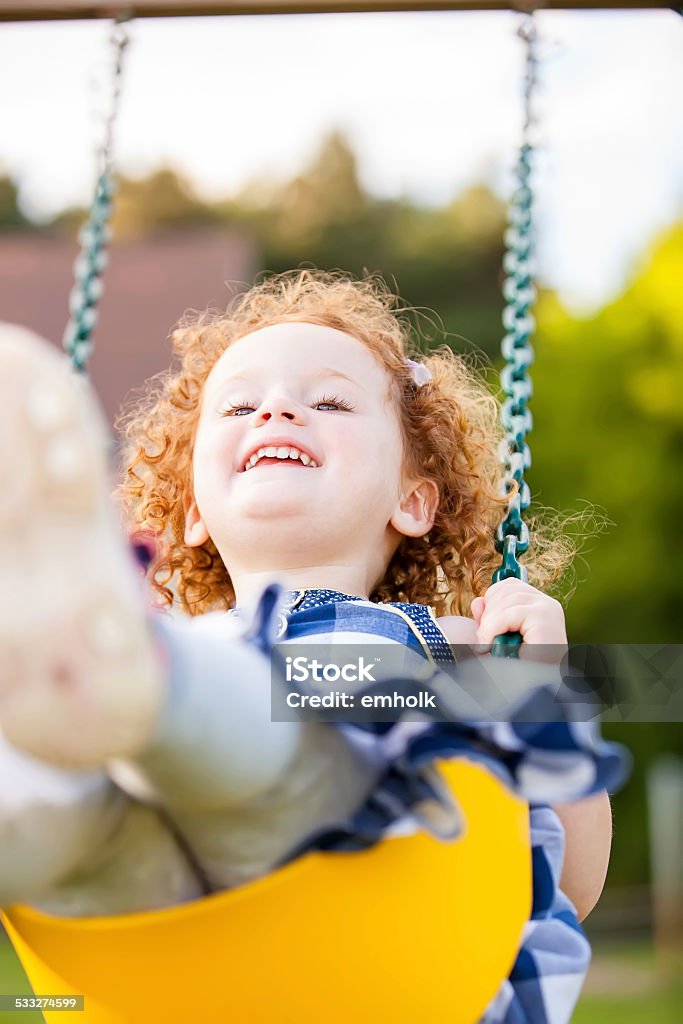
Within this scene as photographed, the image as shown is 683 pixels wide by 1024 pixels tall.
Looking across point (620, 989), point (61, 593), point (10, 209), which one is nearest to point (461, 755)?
point (61, 593)

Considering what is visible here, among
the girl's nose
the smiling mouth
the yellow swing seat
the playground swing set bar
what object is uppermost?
the playground swing set bar

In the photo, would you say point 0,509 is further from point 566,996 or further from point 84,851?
point 566,996

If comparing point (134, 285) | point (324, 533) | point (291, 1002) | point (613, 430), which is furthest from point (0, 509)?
point (134, 285)

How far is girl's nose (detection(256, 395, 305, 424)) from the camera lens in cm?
121

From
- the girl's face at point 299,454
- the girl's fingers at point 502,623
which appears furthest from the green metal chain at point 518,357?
the girl's face at point 299,454

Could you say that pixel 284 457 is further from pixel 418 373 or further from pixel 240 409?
pixel 418 373

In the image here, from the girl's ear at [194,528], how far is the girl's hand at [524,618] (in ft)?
1.29

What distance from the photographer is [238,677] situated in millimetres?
743

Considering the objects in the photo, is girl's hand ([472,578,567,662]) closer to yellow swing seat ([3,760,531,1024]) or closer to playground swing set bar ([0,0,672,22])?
yellow swing seat ([3,760,531,1024])

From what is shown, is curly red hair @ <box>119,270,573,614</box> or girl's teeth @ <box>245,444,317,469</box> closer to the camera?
girl's teeth @ <box>245,444,317,469</box>

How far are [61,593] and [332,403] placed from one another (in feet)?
2.08

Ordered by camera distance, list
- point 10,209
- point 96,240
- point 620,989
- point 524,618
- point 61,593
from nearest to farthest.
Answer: point 61,593 → point 524,618 → point 96,240 → point 620,989 → point 10,209

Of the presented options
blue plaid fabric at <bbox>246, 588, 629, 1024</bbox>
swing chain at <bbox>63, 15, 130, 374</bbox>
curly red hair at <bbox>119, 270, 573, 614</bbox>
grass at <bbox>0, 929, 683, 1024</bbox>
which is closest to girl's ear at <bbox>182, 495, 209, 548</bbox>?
curly red hair at <bbox>119, 270, 573, 614</bbox>

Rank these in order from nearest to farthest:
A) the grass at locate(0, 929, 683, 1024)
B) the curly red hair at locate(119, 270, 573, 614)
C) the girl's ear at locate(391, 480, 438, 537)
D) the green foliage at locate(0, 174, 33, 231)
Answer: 1. the girl's ear at locate(391, 480, 438, 537)
2. the curly red hair at locate(119, 270, 573, 614)
3. the grass at locate(0, 929, 683, 1024)
4. the green foliage at locate(0, 174, 33, 231)
